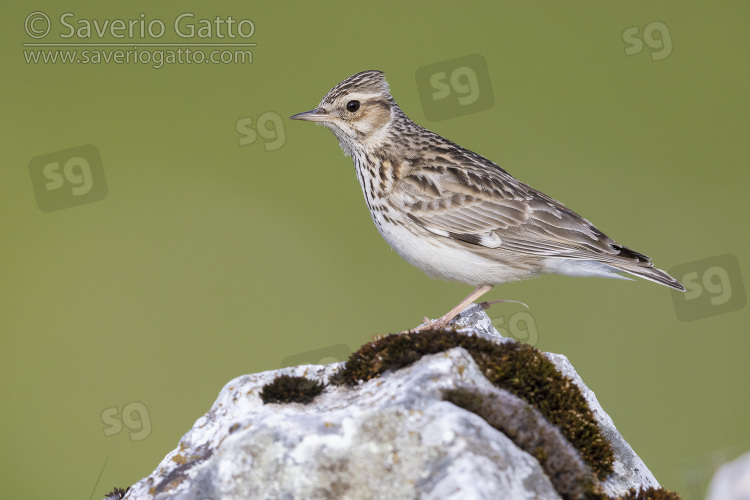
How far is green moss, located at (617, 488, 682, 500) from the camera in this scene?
5.37 meters

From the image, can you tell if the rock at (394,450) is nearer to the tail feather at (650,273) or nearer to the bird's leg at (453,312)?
the bird's leg at (453,312)

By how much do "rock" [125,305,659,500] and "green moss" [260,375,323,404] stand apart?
2.8 inches

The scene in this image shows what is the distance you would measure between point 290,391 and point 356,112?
15.2 ft

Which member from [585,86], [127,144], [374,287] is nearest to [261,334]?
[374,287]

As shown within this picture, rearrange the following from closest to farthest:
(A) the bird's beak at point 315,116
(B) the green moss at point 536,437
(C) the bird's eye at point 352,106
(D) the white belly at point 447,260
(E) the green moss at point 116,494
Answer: (B) the green moss at point 536,437
(E) the green moss at point 116,494
(D) the white belly at point 447,260
(A) the bird's beak at point 315,116
(C) the bird's eye at point 352,106

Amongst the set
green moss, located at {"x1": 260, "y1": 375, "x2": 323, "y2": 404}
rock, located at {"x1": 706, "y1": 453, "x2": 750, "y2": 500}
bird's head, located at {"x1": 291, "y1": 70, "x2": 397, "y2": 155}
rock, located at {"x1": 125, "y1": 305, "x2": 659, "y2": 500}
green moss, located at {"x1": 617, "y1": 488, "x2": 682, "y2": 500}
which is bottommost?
rock, located at {"x1": 706, "y1": 453, "x2": 750, "y2": 500}

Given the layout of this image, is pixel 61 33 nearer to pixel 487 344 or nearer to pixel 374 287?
pixel 374 287

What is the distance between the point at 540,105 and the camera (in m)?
19.0

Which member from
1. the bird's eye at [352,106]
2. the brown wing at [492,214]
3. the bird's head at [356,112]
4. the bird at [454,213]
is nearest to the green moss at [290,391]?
the bird at [454,213]

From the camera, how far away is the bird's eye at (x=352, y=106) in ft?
31.4

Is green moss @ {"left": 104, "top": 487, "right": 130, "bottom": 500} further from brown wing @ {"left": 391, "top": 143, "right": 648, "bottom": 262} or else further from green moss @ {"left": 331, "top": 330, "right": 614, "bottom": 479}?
brown wing @ {"left": 391, "top": 143, "right": 648, "bottom": 262}

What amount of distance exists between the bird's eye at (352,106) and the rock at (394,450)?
15.1 feet

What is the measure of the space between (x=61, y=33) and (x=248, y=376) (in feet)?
44.8

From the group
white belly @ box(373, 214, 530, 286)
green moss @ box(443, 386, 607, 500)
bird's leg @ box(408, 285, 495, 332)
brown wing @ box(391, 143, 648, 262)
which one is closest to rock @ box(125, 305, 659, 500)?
green moss @ box(443, 386, 607, 500)
